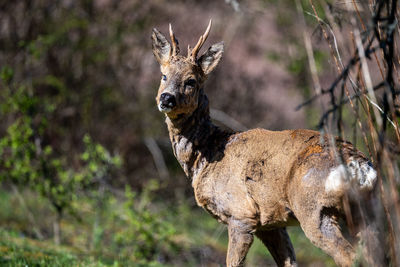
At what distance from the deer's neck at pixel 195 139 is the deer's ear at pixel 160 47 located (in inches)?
23.1

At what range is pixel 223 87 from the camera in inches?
575

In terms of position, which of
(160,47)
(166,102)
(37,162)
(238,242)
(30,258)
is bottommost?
(37,162)

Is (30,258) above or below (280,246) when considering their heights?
below

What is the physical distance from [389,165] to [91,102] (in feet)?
36.1

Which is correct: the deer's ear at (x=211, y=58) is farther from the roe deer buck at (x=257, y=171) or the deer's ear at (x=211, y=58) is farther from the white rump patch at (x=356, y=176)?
the white rump patch at (x=356, y=176)

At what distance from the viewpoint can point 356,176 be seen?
406 cm

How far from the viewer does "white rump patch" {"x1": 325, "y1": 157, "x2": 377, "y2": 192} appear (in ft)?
13.3

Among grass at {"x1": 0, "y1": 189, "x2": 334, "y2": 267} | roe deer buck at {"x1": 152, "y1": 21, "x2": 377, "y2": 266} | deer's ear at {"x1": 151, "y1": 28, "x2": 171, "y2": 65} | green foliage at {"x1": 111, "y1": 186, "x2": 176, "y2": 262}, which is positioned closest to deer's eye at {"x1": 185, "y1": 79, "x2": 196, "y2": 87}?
roe deer buck at {"x1": 152, "y1": 21, "x2": 377, "y2": 266}

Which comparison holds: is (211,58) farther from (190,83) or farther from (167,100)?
(167,100)

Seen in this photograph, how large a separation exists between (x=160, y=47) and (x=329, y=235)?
8.71 feet

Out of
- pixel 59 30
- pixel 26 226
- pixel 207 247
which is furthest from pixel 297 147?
pixel 59 30

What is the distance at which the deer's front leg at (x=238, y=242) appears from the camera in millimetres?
4824

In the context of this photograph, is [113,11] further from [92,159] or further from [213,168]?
[213,168]

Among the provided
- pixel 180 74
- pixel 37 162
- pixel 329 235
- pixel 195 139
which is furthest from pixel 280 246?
pixel 37 162
